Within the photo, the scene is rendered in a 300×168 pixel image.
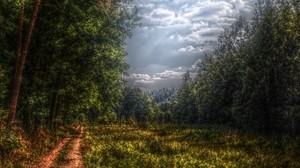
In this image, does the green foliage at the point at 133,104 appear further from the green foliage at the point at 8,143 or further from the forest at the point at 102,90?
the green foliage at the point at 8,143

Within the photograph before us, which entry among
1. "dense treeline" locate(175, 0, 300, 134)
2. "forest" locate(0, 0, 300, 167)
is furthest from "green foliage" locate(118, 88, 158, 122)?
"forest" locate(0, 0, 300, 167)

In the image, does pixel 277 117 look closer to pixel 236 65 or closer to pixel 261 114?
pixel 261 114

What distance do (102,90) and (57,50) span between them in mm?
11910

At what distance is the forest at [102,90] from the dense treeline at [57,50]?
0.07m

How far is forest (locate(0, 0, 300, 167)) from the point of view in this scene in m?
17.9

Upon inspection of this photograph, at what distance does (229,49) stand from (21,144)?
7137 cm

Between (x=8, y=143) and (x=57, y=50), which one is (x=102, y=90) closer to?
(x=57, y=50)

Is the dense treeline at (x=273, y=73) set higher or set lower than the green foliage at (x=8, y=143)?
higher

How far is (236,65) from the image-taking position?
70500mm

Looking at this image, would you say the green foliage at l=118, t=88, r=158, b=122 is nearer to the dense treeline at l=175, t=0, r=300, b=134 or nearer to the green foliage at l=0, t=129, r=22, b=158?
the dense treeline at l=175, t=0, r=300, b=134

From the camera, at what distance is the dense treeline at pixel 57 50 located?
72.8 feet

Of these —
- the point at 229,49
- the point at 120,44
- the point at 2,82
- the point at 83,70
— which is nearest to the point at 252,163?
the point at 2,82

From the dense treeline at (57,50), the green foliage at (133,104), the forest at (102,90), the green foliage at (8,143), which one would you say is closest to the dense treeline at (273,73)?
the forest at (102,90)

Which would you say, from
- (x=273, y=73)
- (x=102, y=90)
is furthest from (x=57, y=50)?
(x=273, y=73)
